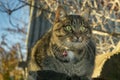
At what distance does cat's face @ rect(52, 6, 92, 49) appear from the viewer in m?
4.61

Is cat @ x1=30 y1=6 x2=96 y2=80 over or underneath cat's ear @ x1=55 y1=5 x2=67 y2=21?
underneath

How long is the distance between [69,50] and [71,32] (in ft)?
0.83

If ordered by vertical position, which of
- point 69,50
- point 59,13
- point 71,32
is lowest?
point 69,50

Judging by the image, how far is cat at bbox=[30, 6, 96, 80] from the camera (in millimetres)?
4582

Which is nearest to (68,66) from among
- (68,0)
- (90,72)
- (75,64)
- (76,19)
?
(75,64)

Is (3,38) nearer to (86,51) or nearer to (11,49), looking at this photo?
(11,49)

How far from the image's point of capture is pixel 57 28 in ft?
15.6

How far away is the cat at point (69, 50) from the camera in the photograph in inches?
180

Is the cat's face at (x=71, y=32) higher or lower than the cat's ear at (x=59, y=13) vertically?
lower

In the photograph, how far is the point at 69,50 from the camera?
461cm

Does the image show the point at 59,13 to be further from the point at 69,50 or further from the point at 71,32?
the point at 69,50

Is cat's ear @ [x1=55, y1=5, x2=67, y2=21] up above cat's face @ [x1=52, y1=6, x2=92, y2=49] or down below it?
above

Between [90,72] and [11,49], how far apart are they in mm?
5360

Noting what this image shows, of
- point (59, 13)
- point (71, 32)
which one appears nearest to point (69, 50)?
point (71, 32)
